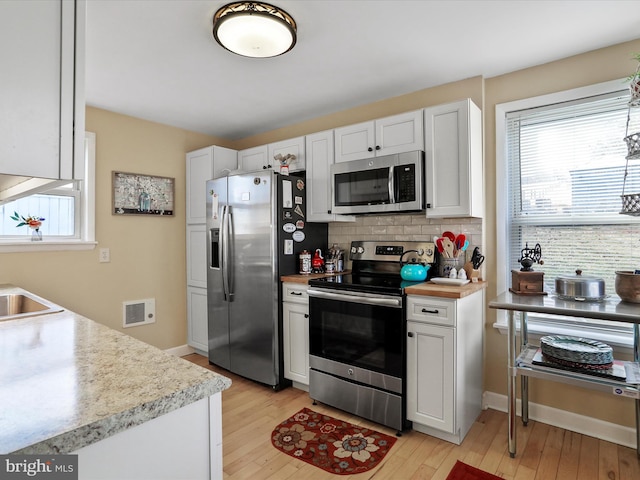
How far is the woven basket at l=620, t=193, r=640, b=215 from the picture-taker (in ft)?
6.43

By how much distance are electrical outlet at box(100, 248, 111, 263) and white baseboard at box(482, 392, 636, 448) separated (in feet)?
11.2

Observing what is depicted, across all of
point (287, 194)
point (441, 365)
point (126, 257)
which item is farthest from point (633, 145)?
point (126, 257)

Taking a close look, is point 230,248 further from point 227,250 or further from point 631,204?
point 631,204

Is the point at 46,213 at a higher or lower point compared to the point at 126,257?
higher

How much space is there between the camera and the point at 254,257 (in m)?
3.07

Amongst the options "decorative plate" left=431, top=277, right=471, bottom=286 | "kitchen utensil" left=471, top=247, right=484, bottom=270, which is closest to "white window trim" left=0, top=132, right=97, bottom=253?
"decorative plate" left=431, top=277, right=471, bottom=286

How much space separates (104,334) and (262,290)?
1.72 meters

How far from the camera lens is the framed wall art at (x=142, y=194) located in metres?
3.41

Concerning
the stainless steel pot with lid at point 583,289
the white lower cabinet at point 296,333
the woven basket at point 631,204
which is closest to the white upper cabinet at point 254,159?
the white lower cabinet at point 296,333

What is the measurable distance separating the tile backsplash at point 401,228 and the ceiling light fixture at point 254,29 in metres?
1.60

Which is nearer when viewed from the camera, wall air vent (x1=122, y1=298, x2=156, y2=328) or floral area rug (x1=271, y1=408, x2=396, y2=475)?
floral area rug (x1=271, y1=408, x2=396, y2=475)

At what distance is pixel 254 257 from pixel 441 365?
167cm

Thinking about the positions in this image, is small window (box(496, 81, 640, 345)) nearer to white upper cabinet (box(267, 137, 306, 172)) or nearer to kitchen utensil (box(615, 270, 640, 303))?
kitchen utensil (box(615, 270, 640, 303))

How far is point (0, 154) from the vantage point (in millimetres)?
654
